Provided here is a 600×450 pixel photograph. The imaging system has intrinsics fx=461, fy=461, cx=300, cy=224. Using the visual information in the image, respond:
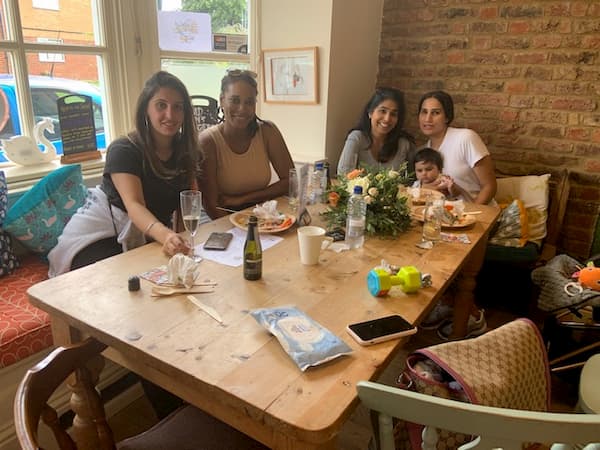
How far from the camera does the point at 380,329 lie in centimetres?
107

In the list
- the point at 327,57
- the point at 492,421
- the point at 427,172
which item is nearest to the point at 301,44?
the point at 327,57

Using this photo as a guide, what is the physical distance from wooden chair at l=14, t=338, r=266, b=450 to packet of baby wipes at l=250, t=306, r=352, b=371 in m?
0.30

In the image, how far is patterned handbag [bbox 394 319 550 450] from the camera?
94cm

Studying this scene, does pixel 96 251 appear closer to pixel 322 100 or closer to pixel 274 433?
pixel 274 433

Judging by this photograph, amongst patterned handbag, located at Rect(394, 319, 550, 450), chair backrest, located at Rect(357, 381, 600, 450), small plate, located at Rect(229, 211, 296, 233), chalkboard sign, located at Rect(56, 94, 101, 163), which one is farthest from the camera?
chalkboard sign, located at Rect(56, 94, 101, 163)

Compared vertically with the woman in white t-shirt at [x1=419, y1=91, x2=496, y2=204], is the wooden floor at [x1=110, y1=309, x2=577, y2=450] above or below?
below

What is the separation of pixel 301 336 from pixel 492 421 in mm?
439

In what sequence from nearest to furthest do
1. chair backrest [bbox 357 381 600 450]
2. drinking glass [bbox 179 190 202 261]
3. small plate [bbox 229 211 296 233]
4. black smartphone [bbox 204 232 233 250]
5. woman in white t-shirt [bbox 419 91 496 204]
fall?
1. chair backrest [bbox 357 381 600 450]
2. drinking glass [bbox 179 190 202 261]
3. black smartphone [bbox 204 232 233 250]
4. small plate [bbox 229 211 296 233]
5. woman in white t-shirt [bbox 419 91 496 204]

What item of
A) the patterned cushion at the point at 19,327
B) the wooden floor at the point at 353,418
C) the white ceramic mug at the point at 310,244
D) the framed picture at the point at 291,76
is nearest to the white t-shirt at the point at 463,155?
the framed picture at the point at 291,76

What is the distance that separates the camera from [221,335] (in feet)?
3.41

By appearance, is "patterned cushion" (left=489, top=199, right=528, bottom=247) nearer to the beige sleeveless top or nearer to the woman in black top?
the beige sleeveless top

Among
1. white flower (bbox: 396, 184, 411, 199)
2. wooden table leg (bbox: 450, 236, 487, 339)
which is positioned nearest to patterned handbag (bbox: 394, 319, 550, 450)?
white flower (bbox: 396, 184, 411, 199)

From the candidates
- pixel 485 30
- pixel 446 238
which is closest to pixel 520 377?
pixel 446 238

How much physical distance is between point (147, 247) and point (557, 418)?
1.24 metres
